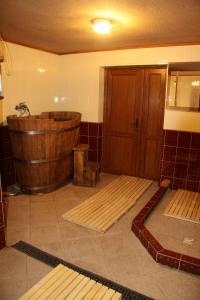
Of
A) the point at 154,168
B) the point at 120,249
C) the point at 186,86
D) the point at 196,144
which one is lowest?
the point at 120,249

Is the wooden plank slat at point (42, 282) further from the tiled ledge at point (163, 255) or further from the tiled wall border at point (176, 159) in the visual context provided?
the tiled wall border at point (176, 159)

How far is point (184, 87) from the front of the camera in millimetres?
4082

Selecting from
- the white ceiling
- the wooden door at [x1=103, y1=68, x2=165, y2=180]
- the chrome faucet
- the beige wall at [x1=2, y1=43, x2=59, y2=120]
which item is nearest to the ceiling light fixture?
the white ceiling

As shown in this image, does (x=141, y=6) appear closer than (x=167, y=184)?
Yes

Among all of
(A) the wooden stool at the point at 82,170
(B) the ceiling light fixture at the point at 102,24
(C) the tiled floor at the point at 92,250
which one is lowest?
(C) the tiled floor at the point at 92,250

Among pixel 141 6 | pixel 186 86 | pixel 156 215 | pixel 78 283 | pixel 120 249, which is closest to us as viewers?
pixel 78 283

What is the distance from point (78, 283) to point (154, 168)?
2933mm

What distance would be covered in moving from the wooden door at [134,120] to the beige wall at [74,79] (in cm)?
25

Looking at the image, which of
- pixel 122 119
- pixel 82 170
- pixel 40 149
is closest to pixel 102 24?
pixel 40 149

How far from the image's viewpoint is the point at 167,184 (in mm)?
3982

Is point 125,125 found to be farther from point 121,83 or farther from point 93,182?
point 93,182

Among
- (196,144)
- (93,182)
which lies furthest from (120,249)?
(196,144)

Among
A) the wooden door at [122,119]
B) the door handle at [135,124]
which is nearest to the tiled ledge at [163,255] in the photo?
the wooden door at [122,119]

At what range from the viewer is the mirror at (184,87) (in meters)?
3.95
